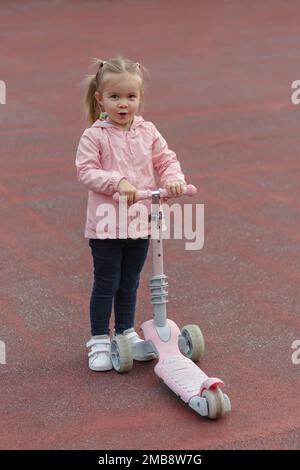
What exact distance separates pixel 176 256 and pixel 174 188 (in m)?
1.69

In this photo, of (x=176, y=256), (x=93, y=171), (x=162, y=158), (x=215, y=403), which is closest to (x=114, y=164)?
(x=93, y=171)

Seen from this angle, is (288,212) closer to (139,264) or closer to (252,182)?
(252,182)

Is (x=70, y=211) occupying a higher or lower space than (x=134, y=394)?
higher

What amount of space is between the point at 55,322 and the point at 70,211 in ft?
5.75

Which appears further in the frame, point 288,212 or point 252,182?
point 252,182

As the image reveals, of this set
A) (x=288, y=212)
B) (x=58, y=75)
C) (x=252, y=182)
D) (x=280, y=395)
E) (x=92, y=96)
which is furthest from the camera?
(x=58, y=75)

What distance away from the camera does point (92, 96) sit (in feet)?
13.7

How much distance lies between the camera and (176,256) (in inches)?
219

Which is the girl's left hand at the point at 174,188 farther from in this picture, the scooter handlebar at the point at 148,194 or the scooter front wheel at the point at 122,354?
the scooter front wheel at the point at 122,354

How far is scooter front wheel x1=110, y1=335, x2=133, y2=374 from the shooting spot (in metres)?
4.07

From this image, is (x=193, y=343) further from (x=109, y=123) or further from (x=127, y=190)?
(x=109, y=123)

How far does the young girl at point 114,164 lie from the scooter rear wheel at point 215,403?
66 cm

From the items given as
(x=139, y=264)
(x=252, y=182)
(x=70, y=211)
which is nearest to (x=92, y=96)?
(x=139, y=264)

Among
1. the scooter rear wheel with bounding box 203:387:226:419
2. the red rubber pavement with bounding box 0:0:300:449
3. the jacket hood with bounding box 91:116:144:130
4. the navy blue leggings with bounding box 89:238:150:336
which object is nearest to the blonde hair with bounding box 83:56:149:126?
the jacket hood with bounding box 91:116:144:130
